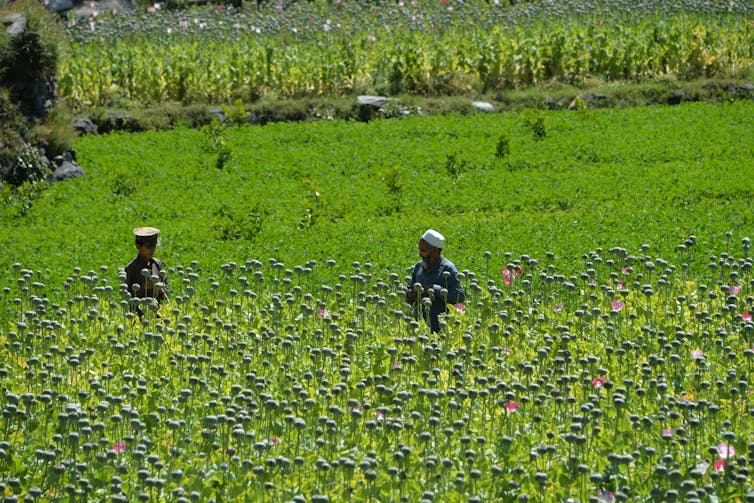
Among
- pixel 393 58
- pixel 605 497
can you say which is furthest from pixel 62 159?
pixel 605 497

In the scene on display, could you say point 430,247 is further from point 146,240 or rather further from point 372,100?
point 372,100

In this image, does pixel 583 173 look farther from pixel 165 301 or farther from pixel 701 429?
pixel 701 429

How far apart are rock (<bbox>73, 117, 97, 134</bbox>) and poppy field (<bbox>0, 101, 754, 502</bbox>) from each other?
41.3 inches

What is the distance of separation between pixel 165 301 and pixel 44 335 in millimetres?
1518

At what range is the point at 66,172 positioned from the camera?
59.0 feet

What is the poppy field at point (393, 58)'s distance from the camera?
21516mm

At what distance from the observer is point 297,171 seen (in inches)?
711

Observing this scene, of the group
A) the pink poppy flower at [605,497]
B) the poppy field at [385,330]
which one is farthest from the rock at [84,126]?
the pink poppy flower at [605,497]

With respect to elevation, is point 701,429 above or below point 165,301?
above

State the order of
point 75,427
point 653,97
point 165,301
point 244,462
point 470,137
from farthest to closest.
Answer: point 653,97
point 470,137
point 165,301
point 75,427
point 244,462

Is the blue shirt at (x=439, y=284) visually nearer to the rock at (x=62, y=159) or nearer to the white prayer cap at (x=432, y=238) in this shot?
the white prayer cap at (x=432, y=238)

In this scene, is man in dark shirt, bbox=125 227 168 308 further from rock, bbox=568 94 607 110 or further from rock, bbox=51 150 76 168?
rock, bbox=568 94 607 110

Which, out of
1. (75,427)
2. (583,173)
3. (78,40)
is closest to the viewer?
(75,427)

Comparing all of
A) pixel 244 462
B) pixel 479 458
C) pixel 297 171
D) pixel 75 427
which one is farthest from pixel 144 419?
pixel 297 171
